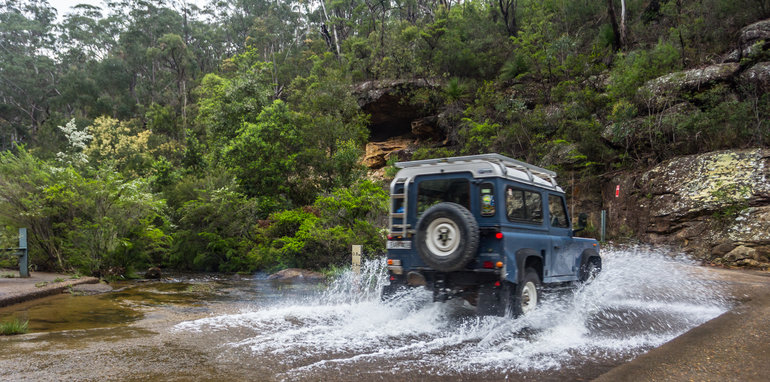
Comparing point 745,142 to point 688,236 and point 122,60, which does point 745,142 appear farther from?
point 122,60

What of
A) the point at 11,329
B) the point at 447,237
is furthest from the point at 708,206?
the point at 11,329

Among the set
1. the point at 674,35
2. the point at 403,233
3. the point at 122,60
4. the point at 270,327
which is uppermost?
the point at 122,60

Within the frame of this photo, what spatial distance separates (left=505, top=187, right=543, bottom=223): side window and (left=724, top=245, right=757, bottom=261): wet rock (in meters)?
10.7

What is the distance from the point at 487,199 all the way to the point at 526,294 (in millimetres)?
1624

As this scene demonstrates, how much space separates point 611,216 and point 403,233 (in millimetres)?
15376

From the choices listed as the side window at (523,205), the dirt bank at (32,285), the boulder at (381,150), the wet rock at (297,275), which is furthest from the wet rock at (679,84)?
the dirt bank at (32,285)

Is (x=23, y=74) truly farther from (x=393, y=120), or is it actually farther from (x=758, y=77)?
(x=758, y=77)

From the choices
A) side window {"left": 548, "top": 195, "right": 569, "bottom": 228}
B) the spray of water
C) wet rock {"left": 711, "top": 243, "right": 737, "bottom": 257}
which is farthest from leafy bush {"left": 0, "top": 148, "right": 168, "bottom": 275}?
wet rock {"left": 711, "top": 243, "right": 737, "bottom": 257}

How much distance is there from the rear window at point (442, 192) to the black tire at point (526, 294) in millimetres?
1386

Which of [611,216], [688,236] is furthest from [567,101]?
[688,236]

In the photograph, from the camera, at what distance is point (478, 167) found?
6957mm

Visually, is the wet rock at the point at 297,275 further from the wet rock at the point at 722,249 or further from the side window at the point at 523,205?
the wet rock at the point at 722,249

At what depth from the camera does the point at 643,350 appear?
5.48 meters

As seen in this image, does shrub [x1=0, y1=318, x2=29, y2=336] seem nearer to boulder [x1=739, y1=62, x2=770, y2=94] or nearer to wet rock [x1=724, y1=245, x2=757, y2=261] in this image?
wet rock [x1=724, y1=245, x2=757, y2=261]
